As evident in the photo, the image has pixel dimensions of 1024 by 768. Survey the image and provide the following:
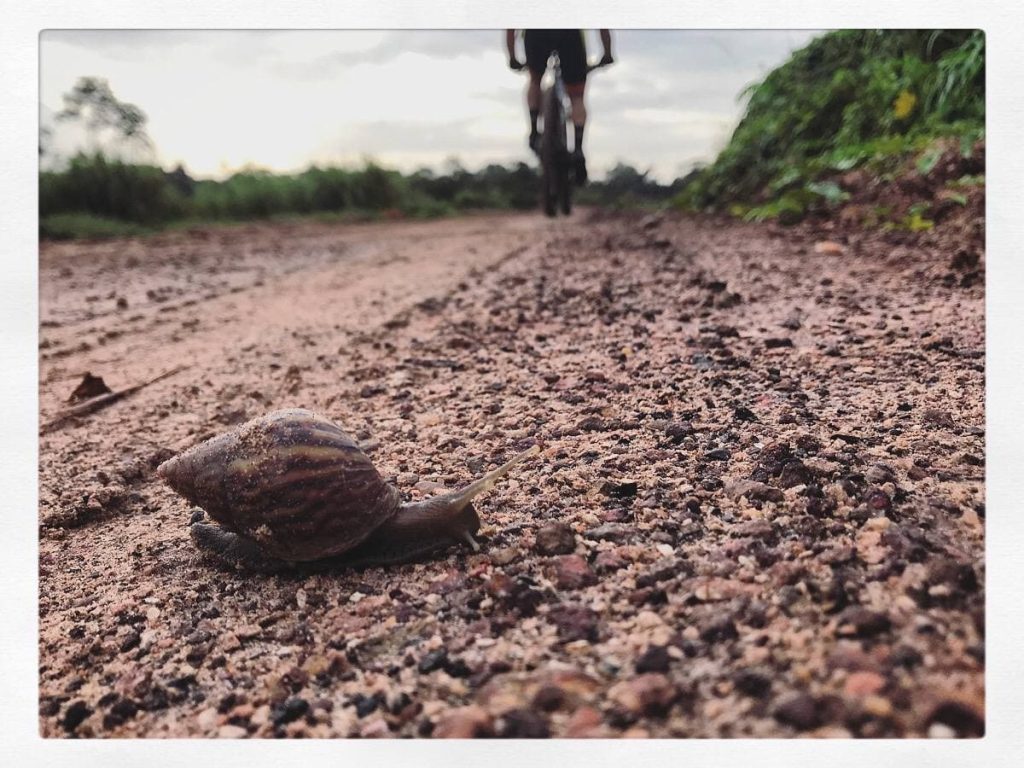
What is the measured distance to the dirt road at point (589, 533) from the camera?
53.9 inches

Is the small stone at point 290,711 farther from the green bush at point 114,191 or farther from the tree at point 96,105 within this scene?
the green bush at point 114,191

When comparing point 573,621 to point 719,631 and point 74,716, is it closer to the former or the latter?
point 719,631

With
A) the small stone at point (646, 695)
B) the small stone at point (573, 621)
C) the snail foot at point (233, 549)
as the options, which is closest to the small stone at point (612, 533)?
the small stone at point (573, 621)

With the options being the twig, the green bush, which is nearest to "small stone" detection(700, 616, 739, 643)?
the twig

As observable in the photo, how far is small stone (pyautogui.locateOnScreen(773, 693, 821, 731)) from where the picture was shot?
124 centimetres

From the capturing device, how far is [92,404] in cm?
331

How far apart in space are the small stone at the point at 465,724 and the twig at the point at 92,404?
2317mm

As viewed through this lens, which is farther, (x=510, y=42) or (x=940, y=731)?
(x=510, y=42)

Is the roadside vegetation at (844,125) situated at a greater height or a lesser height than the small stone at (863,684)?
greater

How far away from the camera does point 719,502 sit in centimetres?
192

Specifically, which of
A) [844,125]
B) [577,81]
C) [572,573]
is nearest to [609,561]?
[572,573]

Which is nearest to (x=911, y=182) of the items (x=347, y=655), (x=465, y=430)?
(x=465, y=430)

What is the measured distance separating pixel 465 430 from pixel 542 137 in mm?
5635

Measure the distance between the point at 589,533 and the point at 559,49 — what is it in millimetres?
2159
